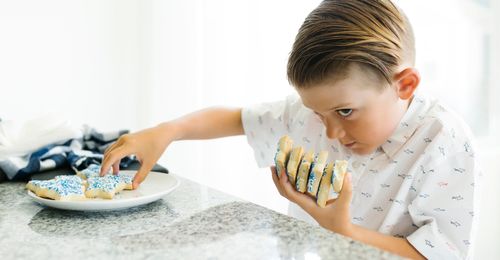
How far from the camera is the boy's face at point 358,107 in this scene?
2.67 feet

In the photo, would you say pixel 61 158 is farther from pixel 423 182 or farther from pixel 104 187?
pixel 423 182

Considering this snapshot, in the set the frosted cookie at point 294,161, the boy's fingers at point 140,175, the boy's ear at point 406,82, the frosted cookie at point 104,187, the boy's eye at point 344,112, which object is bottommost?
the boy's fingers at point 140,175

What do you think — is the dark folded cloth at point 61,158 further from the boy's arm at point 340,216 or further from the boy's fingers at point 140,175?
the boy's arm at point 340,216

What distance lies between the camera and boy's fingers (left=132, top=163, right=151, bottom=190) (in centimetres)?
82

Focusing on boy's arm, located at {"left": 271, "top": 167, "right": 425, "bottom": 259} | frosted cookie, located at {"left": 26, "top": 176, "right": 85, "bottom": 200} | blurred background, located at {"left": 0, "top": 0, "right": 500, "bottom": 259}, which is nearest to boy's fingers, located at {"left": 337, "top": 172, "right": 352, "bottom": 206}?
boy's arm, located at {"left": 271, "top": 167, "right": 425, "bottom": 259}

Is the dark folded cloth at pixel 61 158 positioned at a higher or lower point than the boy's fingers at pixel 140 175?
lower

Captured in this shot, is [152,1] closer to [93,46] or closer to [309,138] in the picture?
[93,46]

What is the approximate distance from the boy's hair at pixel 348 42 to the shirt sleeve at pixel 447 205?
174 millimetres

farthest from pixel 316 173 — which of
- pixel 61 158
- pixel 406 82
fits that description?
pixel 61 158

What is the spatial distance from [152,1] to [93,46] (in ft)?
0.87

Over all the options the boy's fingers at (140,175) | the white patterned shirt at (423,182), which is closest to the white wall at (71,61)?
the boy's fingers at (140,175)

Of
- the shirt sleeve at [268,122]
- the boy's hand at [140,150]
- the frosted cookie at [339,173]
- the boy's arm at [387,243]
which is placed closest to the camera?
the frosted cookie at [339,173]

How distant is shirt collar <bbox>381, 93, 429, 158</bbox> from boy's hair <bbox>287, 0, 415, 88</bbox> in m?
0.10

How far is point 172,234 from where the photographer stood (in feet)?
1.91
